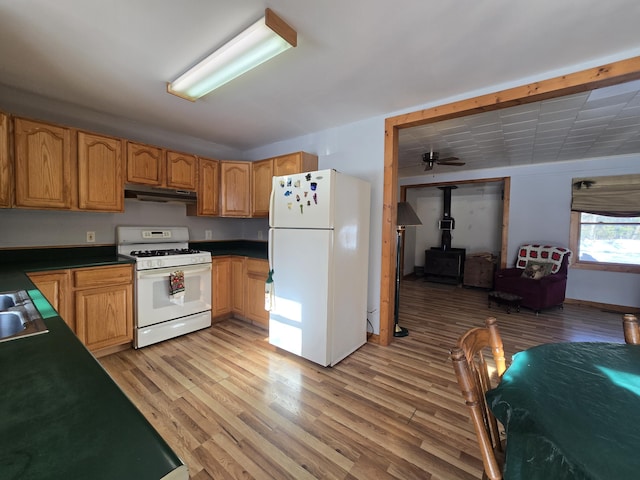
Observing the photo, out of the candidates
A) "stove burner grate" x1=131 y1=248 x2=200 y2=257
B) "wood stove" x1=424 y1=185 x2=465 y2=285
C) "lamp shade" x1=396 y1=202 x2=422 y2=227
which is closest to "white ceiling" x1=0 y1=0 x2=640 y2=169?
"lamp shade" x1=396 y1=202 x2=422 y2=227

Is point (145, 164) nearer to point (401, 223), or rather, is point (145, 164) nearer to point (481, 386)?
point (401, 223)

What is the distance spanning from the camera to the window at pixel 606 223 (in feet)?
13.9

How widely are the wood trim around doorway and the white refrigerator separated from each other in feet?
0.71

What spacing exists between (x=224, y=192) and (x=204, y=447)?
2787mm

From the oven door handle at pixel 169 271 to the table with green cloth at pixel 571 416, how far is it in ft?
9.47

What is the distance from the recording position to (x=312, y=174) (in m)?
2.38

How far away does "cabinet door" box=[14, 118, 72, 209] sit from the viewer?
223cm

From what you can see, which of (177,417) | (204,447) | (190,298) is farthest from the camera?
(190,298)

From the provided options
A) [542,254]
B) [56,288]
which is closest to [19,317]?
[56,288]

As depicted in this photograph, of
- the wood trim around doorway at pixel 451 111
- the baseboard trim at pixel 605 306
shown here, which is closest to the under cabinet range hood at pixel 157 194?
the wood trim around doorway at pixel 451 111

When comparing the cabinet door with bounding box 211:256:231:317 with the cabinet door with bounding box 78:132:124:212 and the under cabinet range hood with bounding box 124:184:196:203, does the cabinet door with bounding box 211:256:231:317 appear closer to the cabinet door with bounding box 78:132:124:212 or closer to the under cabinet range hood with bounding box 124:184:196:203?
the under cabinet range hood with bounding box 124:184:196:203

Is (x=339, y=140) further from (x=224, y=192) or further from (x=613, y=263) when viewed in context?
(x=613, y=263)

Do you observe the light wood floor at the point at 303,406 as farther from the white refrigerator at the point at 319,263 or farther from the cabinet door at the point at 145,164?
the cabinet door at the point at 145,164

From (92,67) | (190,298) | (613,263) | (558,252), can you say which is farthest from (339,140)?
(613,263)
